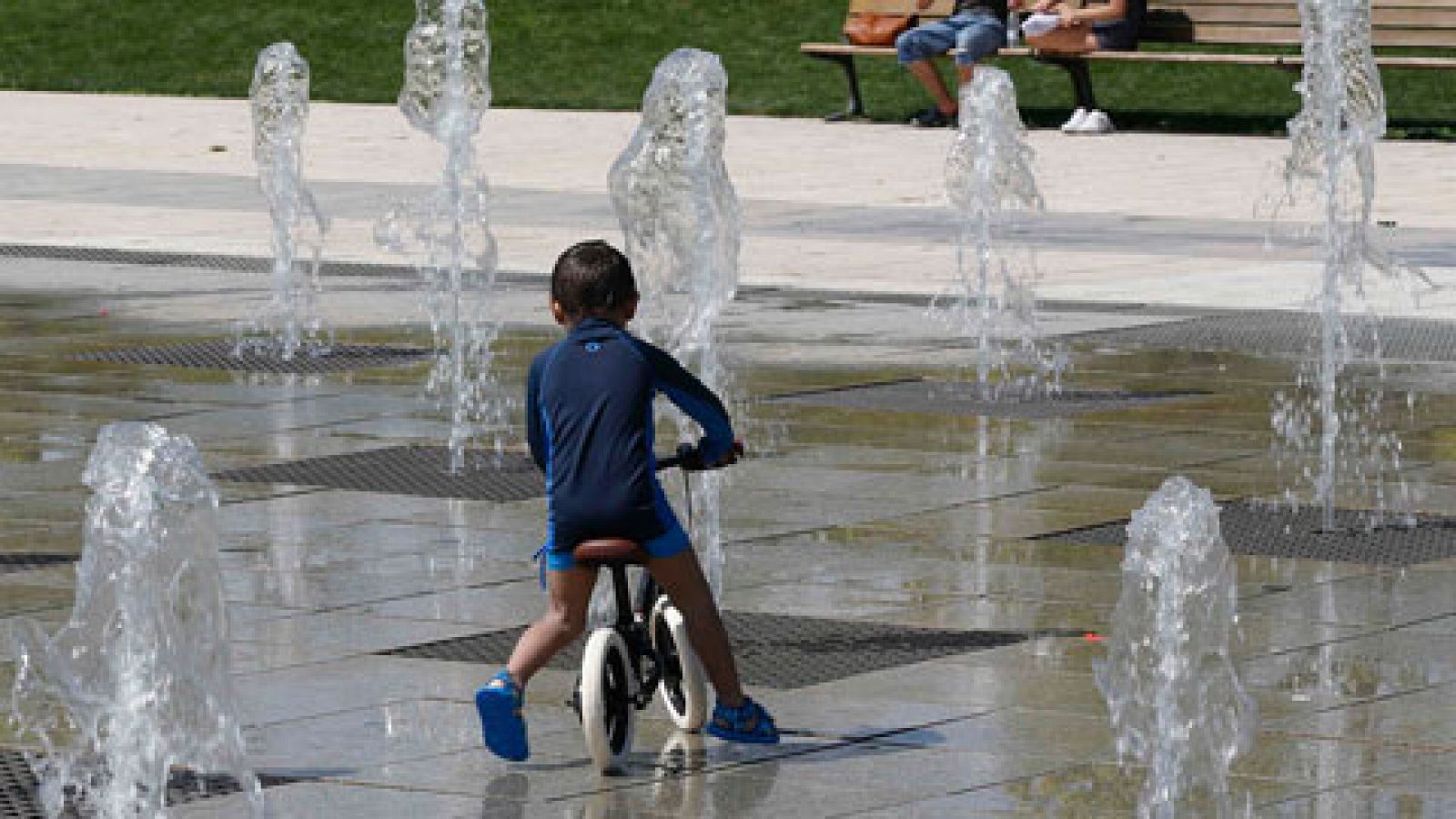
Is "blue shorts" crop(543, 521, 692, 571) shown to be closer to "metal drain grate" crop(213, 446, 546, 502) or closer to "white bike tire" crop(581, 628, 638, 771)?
"white bike tire" crop(581, 628, 638, 771)

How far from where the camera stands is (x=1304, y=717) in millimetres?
6934

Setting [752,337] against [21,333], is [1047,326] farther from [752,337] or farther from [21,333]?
[21,333]

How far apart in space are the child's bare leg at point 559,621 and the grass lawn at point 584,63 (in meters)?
16.3

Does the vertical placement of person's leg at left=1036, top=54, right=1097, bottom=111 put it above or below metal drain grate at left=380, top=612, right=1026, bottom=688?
above

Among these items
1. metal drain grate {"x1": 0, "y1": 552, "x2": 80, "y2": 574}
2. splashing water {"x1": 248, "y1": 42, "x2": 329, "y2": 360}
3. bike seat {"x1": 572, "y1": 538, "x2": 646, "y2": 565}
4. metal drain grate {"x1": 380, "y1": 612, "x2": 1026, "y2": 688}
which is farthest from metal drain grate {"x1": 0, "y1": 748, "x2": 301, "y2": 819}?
splashing water {"x1": 248, "y1": 42, "x2": 329, "y2": 360}

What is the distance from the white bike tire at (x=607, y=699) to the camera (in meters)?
6.41

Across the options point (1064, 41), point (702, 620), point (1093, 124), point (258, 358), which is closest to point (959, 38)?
point (1064, 41)

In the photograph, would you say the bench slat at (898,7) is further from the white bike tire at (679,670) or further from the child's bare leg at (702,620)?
the child's bare leg at (702,620)

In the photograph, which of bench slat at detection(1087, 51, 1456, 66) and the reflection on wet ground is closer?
the reflection on wet ground

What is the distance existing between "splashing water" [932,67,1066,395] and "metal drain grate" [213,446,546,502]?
243 centimetres

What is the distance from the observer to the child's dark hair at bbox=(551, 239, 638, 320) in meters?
6.60

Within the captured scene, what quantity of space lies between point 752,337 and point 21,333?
10.2 feet

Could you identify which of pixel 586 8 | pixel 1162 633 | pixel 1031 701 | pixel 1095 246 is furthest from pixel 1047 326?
pixel 586 8

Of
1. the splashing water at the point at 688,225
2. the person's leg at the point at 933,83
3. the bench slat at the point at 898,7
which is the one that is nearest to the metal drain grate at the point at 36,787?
the splashing water at the point at 688,225
